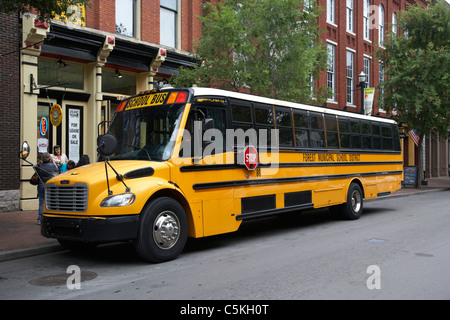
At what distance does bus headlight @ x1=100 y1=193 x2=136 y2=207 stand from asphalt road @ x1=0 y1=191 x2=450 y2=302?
99 centimetres

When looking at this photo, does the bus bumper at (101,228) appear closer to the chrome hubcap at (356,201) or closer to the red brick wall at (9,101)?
the red brick wall at (9,101)

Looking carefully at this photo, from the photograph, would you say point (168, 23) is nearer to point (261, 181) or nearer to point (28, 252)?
point (261, 181)

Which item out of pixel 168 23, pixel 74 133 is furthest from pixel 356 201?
pixel 168 23

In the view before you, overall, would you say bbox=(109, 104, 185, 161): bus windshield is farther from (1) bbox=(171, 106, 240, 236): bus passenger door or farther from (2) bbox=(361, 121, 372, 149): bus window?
(2) bbox=(361, 121, 372, 149): bus window

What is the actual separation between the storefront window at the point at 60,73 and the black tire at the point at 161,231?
796 cm

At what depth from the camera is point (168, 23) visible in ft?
55.7

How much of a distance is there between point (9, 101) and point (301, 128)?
830 centimetres

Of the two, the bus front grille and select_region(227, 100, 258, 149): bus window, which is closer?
the bus front grille

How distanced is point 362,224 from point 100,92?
935 centimetres

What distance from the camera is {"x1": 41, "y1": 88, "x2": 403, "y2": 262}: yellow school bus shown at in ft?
20.9

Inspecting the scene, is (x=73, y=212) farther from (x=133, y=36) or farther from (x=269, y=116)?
(x=133, y=36)

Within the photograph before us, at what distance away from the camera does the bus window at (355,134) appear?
1204 centimetres

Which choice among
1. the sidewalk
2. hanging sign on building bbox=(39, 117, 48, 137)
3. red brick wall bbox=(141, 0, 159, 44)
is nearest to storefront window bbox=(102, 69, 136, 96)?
red brick wall bbox=(141, 0, 159, 44)

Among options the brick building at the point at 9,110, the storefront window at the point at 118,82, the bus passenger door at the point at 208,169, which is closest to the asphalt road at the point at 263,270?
the bus passenger door at the point at 208,169
